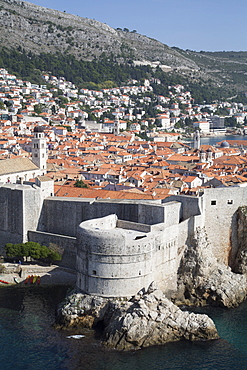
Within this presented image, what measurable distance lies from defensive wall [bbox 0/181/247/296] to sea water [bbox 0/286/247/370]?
2.66m

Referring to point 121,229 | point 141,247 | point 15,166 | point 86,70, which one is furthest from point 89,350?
point 86,70

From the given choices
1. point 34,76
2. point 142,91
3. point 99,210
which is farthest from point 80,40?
point 99,210

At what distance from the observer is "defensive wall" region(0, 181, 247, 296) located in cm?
2369

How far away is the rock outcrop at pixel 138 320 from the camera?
72.0 feet

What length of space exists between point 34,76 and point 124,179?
90620 mm

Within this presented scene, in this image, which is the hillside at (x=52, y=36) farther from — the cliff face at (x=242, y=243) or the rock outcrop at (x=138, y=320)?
the rock outcrop at (x=138, y=320)

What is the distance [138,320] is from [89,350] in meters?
2.32

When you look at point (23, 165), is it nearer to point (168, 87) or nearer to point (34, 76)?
point (34, 76)

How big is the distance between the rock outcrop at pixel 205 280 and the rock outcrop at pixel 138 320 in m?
3.55

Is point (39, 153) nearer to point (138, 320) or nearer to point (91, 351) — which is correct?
point (138, 320)

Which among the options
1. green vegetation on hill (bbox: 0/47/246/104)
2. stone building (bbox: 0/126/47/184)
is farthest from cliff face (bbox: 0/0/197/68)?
stone building (bbox: 0/126/47/184)

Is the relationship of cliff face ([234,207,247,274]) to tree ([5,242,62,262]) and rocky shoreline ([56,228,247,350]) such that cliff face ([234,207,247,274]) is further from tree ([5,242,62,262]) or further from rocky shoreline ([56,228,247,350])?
tree ([5,242,62,262])

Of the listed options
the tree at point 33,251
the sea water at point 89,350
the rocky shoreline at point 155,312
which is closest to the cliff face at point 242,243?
the rocky shoreline at point 155,312

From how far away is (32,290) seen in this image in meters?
27.6
